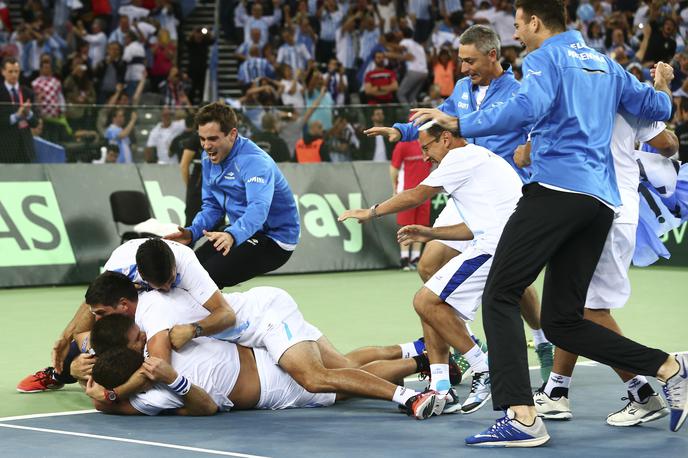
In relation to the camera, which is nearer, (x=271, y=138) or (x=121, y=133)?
(x=121, y=133)

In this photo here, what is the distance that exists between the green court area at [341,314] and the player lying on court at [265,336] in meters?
0.92

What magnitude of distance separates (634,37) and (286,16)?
6924 mm

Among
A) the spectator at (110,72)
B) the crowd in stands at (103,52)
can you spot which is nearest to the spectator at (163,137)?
the crowd in stands at (103,52)

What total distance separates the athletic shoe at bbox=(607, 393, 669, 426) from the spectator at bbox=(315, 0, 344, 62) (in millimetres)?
18235

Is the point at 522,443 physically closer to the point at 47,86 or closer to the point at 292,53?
the point at 47,86

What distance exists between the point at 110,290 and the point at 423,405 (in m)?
2.17

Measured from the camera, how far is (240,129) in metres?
18.4

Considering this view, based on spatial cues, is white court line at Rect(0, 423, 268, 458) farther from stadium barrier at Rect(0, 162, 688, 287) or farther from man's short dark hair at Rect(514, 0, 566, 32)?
stadium barrier at Rect(0, 162, 688, 287)

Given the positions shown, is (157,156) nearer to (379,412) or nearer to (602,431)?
(379,412)

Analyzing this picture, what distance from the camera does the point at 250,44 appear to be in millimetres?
25406

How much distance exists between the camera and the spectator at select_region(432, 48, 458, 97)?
2445 centimetres

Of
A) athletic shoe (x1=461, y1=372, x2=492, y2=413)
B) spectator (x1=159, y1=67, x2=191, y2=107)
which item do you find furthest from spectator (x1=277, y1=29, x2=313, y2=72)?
athletic shoe (x1=461, y1=372, x2=492, y2=413)

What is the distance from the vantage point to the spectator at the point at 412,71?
24703mm

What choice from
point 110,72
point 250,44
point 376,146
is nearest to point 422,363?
point 376,146
